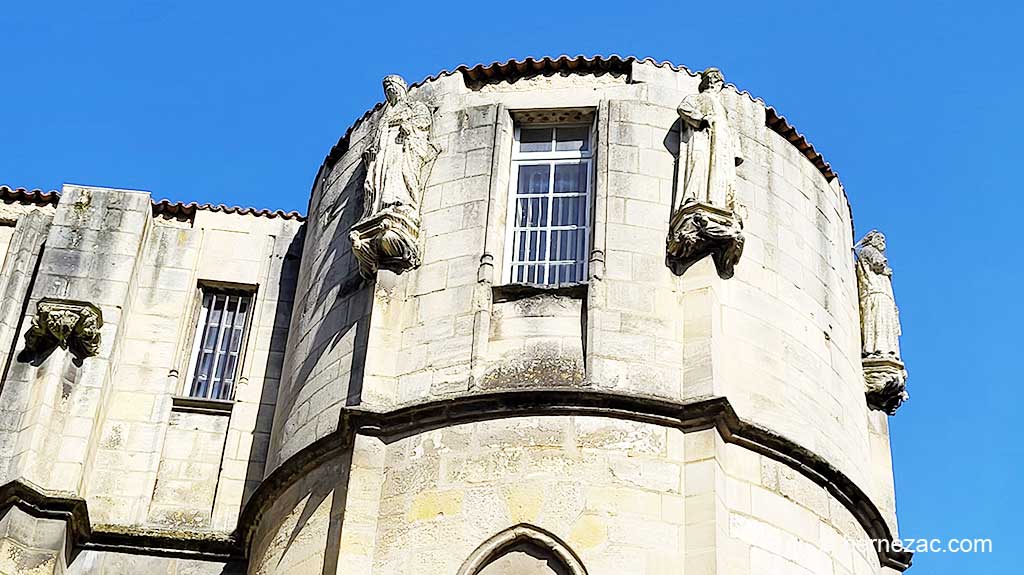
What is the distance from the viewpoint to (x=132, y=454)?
18969mm

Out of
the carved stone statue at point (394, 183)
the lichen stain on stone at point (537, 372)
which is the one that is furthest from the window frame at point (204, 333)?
the lichen stain on stone at point (537, 372)

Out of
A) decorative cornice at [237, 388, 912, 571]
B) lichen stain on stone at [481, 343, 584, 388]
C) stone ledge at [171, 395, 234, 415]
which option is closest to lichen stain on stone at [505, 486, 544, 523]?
decorative cornice at [237, 388, 912, 571]

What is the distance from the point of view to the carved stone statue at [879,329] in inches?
748

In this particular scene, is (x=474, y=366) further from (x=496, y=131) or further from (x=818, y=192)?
(x=818, y=192)

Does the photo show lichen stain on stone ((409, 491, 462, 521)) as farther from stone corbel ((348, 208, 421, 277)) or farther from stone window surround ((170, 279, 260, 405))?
stone window surround ((170, 279, 260, 405))

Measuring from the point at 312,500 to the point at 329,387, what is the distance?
1.39 meters

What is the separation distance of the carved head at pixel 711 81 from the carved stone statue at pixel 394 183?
3.10 metres

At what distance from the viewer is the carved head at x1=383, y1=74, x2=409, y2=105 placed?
19109mm

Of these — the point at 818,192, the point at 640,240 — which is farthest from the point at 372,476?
the point at 818,192

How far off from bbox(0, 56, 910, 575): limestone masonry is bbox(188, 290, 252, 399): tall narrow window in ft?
0.13

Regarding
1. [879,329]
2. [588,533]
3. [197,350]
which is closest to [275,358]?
[197,350]

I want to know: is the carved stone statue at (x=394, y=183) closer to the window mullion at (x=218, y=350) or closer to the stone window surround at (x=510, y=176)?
the stone window surround at (x=510, y=176)

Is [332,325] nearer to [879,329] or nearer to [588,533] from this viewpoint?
[588,533]

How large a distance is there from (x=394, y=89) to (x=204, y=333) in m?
3.91
